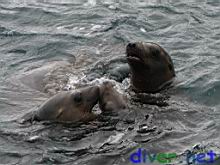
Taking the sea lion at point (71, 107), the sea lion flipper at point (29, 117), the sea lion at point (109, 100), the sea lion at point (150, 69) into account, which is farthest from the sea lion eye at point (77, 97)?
the sea lion at point (150, 69)

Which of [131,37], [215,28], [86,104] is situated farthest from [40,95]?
[215,28]

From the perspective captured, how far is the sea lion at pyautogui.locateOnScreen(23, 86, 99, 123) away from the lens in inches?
239

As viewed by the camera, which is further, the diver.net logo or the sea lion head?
the sea lion head

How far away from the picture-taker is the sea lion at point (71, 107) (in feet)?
19.9

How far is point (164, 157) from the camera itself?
5145mm

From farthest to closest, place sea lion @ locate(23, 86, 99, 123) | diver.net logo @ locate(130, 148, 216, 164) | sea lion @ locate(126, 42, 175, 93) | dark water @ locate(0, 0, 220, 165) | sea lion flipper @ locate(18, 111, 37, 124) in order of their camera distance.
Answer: sea lion @ locate(126, 42, 175, 93) → sea lion flipper @ locate(18, 111, 37, 124) → sea lion @ locate(23, 86, 99, 123) → dark water @ locate(0, 0, 220, 165) → diver.net logo @ locate(130, 148, 216, 164)

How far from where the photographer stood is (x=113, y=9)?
11586 mm

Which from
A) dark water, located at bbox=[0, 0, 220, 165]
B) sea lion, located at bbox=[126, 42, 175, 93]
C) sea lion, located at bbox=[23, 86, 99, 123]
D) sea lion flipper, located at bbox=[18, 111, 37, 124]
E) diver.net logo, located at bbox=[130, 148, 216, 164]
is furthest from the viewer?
sea lion, located at bbox=[126, 42, 175, 93]

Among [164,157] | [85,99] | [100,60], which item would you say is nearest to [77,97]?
[85,99]

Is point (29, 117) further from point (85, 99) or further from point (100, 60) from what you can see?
point (100, 60)

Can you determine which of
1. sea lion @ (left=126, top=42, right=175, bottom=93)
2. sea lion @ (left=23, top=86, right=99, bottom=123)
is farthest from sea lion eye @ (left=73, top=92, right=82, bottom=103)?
sea lion @ (left=126, top=42, right=175, bottom=93)

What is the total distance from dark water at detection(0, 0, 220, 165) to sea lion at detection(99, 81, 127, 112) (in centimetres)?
15

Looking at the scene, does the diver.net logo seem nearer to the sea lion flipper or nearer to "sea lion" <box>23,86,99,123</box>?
"sea lion" <box>23,86,99,123</box>

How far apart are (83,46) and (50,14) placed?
226 cm
